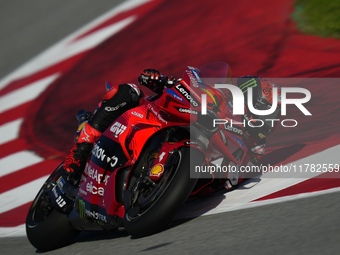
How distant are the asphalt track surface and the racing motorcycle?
0.12 meters

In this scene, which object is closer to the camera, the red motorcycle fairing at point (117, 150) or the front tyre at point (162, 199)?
the front tyre at point (162, 199)

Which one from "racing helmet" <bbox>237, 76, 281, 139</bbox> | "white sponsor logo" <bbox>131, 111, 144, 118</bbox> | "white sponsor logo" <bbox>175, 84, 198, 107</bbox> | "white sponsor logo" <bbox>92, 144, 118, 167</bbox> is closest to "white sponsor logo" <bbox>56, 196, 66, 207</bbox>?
"white sponsor logo" <bbox>92, 144, 118, 167</bbox>

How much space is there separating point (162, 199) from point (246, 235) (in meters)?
0.51

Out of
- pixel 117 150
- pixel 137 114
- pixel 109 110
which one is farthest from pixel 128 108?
pixel 117 150

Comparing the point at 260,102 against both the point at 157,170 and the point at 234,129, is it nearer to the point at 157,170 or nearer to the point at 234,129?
the point at 234,129

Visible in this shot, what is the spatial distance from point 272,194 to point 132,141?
1046 millimetres

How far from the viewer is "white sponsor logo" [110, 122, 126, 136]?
2.82 meters

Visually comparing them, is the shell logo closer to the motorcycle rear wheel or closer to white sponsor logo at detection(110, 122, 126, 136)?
white sponsor logo at detection(110, 122, 126, 136)

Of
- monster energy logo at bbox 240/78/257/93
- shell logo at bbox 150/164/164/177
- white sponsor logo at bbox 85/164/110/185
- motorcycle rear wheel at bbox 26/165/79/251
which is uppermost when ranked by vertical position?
monster energy logo at bbox 240/78/257/93

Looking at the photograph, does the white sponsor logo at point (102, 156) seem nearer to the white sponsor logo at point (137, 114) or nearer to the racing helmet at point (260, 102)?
the white sponsor logo at point (137, 114)

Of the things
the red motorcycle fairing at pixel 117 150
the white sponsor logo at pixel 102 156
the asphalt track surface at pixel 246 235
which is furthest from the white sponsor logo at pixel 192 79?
the asphalt track surface at pixel 246 235

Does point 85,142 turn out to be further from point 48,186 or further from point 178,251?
point 178,251

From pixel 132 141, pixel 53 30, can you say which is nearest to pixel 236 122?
pixel 132 141

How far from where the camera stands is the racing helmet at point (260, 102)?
Answer: 120 inches
